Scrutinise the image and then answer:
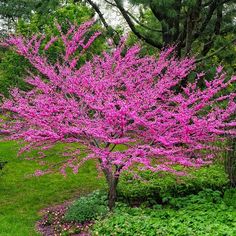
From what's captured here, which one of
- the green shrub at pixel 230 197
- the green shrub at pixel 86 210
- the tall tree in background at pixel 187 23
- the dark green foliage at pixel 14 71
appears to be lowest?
the green shrub at pixel 230 197

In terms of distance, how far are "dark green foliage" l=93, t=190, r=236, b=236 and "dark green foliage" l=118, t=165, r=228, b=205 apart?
0.48 meters

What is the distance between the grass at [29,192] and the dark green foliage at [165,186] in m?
1.60

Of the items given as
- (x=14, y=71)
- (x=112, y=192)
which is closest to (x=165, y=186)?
(x=112, y=192)

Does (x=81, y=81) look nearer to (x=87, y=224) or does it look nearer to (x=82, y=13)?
(x=87, y=224)

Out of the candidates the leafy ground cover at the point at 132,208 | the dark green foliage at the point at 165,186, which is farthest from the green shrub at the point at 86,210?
the dark green foliage at the point at 165,186

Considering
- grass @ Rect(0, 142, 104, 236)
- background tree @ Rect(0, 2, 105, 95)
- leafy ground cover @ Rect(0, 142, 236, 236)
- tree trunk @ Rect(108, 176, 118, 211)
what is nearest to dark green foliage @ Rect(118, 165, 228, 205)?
leafy ground cover @ Rect(0, 142, 236, 236)

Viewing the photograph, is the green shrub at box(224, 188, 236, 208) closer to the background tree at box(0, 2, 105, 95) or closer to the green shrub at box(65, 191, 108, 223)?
the green shrub at box(65, 191, 108, 223)

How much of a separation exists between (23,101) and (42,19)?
804cm

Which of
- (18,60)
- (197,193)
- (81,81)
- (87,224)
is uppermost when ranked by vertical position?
(18,60)

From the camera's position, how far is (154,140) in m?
6.98

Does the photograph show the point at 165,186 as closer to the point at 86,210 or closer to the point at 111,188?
the point at 111,188

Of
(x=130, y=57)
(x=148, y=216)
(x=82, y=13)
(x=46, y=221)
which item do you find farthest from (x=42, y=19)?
(x=148, y=216)

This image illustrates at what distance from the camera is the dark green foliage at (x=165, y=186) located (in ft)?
25.3

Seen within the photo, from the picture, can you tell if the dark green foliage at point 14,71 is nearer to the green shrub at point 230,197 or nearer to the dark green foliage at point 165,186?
the dark green foliage at point 165,186
